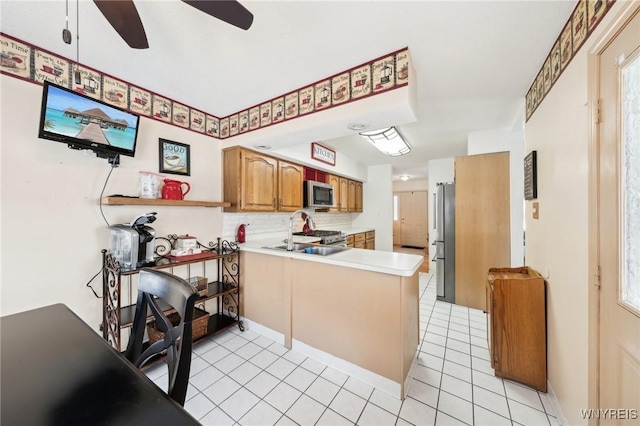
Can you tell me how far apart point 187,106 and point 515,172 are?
3875mm

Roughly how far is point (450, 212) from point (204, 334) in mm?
3403

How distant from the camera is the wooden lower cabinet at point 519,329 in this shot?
5.51ft

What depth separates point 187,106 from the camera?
2443 millimetres

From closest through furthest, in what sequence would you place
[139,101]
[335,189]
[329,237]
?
1. [139,101]
2. [329,237]
3. [335,189]

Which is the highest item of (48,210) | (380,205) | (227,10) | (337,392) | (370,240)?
(227,10)

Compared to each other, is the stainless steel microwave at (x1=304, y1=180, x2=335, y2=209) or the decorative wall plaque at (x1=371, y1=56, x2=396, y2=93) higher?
the decorative wall plaque at (x1=371, y1=56, x2=396, y2=93)

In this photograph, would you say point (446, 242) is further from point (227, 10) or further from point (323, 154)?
point (227, 10)

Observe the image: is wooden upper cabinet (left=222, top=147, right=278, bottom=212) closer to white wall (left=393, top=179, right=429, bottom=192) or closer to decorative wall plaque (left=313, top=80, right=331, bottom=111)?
decorative wall plaque (left=313, top=80, right=331, bottom=111)

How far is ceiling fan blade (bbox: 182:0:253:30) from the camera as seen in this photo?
0.88 metres

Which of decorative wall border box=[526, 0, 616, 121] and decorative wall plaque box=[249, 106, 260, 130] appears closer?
decorative wall border box=[526, 0, 616, 121]

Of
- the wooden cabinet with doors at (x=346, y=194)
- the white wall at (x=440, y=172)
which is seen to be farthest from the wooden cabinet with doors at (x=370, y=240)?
the white wall at (x=440, y=172)

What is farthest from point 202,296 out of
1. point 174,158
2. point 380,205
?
point 380,205

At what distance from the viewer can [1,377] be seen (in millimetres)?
680

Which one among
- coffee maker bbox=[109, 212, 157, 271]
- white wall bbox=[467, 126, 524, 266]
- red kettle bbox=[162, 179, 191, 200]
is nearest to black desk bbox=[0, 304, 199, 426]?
coffee maker bbox=[109, 212, 157, 271]
